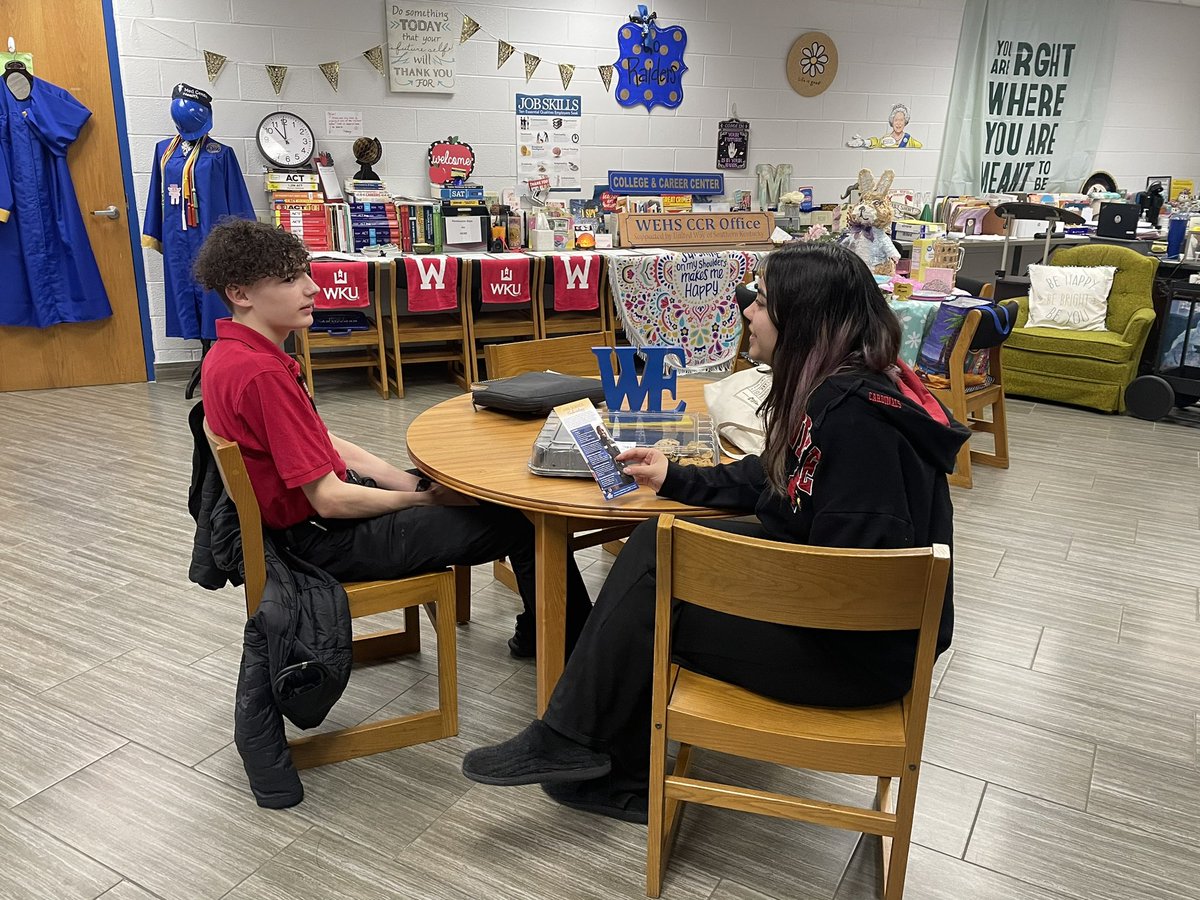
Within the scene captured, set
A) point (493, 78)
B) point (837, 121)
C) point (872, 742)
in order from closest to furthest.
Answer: point (872, 742)
point (493, 78)
point (837, 121)

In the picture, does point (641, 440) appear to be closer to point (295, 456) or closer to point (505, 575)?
point (295, 456)

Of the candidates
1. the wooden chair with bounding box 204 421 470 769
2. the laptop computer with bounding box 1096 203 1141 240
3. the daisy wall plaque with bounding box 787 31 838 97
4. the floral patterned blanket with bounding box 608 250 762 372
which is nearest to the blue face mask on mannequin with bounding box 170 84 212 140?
the floral patterned blanket with bounding box 608 250 762 372

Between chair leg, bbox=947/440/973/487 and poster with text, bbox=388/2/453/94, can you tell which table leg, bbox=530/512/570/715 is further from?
poster with text, bbox=388/2/453/94

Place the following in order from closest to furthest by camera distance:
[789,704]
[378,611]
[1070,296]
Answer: [789,704], [378,611], [1070,296]

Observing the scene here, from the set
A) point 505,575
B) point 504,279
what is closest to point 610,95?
point 504,279

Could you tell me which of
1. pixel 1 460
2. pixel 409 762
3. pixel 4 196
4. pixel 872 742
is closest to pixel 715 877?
pixel 872 742

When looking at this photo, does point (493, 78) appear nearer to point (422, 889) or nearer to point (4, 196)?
point (4, 196)

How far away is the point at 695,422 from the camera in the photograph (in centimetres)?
209

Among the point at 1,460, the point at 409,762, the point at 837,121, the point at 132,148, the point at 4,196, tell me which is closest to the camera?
the point at 409,762

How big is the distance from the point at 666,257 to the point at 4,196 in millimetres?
3485

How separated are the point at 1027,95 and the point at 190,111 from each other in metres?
6.59

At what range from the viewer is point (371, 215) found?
5.32 metres

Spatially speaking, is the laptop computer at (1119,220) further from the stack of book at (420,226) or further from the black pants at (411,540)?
the black pants at (411,540)

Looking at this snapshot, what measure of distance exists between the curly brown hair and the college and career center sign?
467 cm
